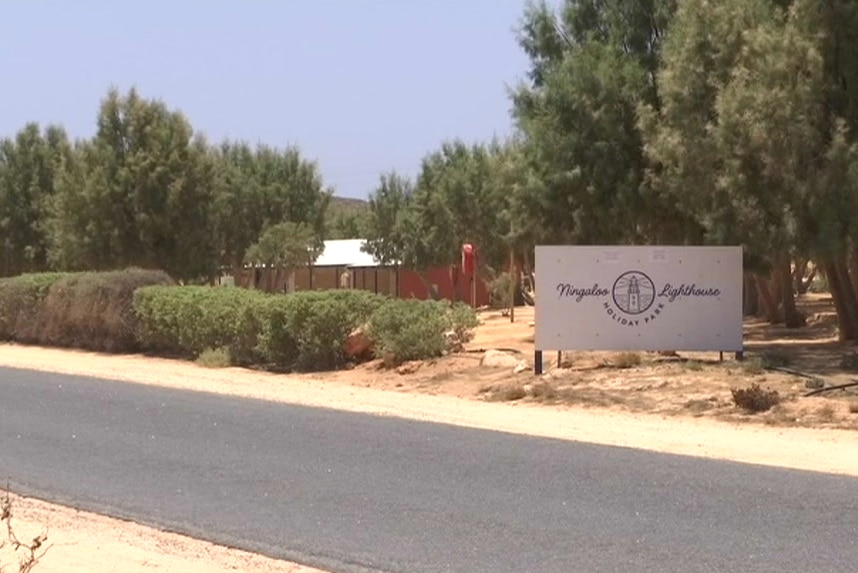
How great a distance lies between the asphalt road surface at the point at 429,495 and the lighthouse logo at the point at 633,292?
17.3 ft

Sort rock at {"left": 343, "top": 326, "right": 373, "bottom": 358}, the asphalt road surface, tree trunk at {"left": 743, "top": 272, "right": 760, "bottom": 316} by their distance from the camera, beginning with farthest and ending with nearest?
tree trunk at {"left": 743, "top": 272, "right": 760, "bottom": 316} → rock at {"left": 343, "top": 326, "right": 373, "bottom": 358} → the asphalt road surface

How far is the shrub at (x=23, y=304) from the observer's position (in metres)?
32.3

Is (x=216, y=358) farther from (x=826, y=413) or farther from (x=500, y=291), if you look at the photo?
(x=500, y=291)

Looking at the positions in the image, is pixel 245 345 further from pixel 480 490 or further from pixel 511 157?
pixel 480 490

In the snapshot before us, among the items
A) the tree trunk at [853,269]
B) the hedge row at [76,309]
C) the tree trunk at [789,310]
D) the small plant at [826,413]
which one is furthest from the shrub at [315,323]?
the tree trunk at [789,310]

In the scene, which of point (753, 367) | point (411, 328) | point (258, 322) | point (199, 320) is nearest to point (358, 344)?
point (411, 328)

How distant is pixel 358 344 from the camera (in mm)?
24234

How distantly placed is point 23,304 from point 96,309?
4.04 m

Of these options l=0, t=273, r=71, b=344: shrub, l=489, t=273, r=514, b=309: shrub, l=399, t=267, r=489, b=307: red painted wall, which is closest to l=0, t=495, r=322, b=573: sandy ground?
l=0, t=273, r=71, b=344: shrub

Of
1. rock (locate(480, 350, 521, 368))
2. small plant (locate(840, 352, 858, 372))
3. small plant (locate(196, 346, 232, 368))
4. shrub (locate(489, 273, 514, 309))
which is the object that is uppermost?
shrub (locate(489, 273, 514, 309))

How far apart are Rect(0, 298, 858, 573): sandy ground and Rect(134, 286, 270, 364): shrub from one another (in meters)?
0.69

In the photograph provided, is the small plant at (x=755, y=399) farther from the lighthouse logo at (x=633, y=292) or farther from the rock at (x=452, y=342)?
the rock at (x=452, y=342)

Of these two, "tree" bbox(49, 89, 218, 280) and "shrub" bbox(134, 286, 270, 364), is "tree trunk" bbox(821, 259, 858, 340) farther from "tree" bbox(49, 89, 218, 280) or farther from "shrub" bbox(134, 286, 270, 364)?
"tree" bbox(49, 89, 218, 280)

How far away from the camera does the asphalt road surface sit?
8.91 m
